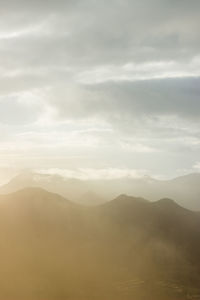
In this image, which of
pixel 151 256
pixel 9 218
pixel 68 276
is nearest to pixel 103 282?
pixel 68 276

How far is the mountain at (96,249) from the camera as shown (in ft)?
263

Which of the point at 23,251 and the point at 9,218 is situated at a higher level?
the point at 9,218

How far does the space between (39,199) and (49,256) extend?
28270 millimetres

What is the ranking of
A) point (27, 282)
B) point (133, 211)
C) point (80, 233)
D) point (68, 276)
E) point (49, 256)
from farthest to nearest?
point (133, 211), point (80, 233), point (49, 256), point (68, 276), point (27, 282)

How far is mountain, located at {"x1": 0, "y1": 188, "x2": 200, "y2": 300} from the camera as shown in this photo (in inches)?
3152

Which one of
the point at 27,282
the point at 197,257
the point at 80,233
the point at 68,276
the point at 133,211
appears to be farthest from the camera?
the point at 133,211

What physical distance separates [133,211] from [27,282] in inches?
1862

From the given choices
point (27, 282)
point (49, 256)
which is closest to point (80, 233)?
point (49, 256)

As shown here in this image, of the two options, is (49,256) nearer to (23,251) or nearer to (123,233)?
(23,251)

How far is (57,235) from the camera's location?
4343 inches

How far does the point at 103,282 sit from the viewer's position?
84.8 metres

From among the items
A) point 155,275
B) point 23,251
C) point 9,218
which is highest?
point 9,218

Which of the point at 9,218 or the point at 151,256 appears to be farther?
the point at 9,218

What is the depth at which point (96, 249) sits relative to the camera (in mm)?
104250
